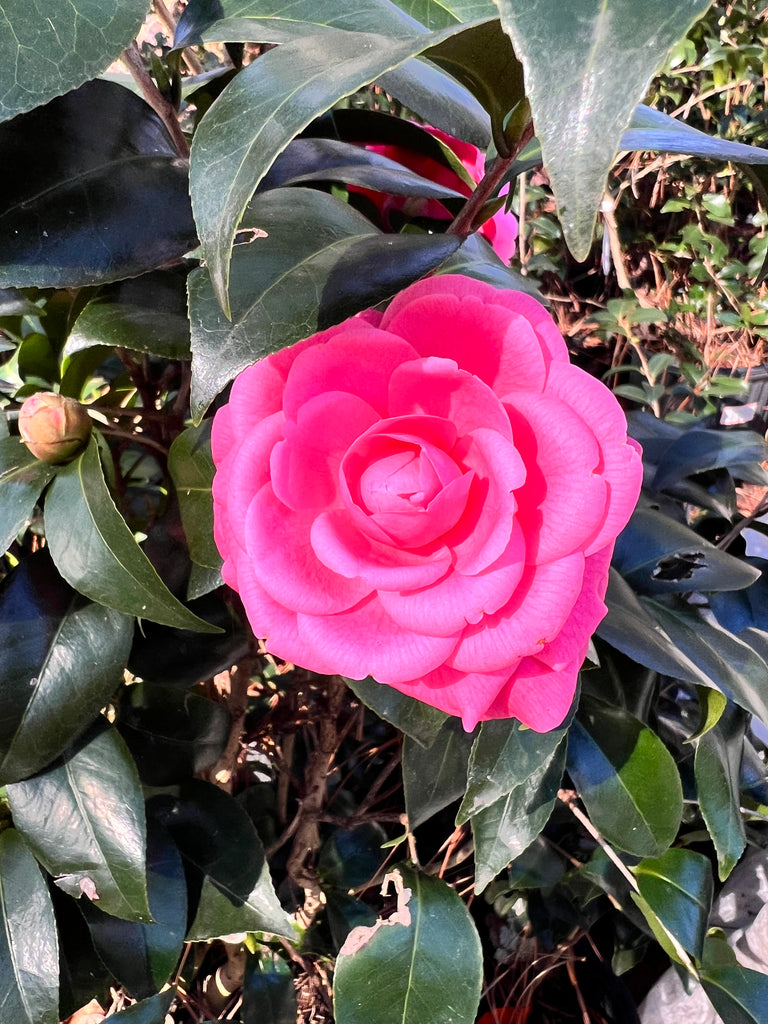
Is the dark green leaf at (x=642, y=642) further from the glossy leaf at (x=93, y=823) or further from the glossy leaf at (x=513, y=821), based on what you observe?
the glossy leaf at (x=93, y=823)

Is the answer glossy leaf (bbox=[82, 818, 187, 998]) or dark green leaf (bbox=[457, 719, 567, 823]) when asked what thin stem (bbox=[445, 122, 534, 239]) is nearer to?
dark green leaf (bbox=[457, 719, 567, 823])

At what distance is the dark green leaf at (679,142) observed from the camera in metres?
0.36

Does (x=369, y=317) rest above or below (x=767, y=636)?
above

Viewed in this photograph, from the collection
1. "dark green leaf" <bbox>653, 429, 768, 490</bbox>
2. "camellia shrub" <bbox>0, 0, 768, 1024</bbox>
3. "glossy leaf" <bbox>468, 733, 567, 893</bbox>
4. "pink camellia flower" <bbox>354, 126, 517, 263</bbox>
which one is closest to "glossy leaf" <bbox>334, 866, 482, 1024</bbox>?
"camellia shrub" <bbox>0, 0, 768, 1024</bbox>

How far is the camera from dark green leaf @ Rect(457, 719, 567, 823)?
1.34ft

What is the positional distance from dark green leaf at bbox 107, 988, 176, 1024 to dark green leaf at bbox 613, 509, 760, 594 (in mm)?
527

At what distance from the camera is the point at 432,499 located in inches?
12.2

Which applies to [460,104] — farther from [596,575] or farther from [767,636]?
[767,636]

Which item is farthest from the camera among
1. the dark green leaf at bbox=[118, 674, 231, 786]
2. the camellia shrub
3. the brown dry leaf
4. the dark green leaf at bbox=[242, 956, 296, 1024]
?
the brown dry leaf

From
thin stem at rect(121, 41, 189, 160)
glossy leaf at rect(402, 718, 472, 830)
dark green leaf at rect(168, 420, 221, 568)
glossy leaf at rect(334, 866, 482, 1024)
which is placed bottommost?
glossy leaf at rect(334, 866, 482, 1024)

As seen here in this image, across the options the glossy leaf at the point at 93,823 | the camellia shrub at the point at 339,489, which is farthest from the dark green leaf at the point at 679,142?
the glossy leaf at the point at 93,823

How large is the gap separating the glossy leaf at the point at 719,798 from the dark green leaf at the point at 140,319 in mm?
458

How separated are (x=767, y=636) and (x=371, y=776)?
0.55 m

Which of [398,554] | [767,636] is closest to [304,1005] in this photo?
[767,636]
